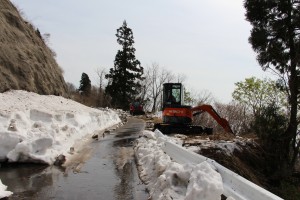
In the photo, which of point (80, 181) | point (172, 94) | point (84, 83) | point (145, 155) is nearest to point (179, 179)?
point (80, 181)

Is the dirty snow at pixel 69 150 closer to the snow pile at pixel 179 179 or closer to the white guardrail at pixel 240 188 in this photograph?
the snow pile at pixel 179 179

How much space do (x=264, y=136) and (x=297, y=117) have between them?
194 centimetres

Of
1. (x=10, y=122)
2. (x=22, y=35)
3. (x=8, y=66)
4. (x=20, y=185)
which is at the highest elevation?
(x=22, y=35)

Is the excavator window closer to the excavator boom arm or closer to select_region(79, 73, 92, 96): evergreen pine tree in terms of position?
the excavator boom arm

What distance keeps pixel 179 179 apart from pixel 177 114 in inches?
564

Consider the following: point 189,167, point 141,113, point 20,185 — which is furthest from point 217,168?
point 141,113

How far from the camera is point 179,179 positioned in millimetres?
6883

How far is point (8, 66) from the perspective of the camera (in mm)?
19094

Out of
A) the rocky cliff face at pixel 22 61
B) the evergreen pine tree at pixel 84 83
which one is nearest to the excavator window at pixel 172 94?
the rocky cliff face at pixel 22 61

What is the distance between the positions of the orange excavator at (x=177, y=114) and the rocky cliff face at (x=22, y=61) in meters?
7.32

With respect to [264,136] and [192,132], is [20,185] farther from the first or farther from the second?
[192,132]

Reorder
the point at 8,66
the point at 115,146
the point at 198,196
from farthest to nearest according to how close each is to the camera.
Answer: the point at 8,66 → the point at 115,146 → the point at 198,196

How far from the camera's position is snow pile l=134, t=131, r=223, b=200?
539 cm

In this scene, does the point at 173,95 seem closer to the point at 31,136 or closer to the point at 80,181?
the point at 31,136
